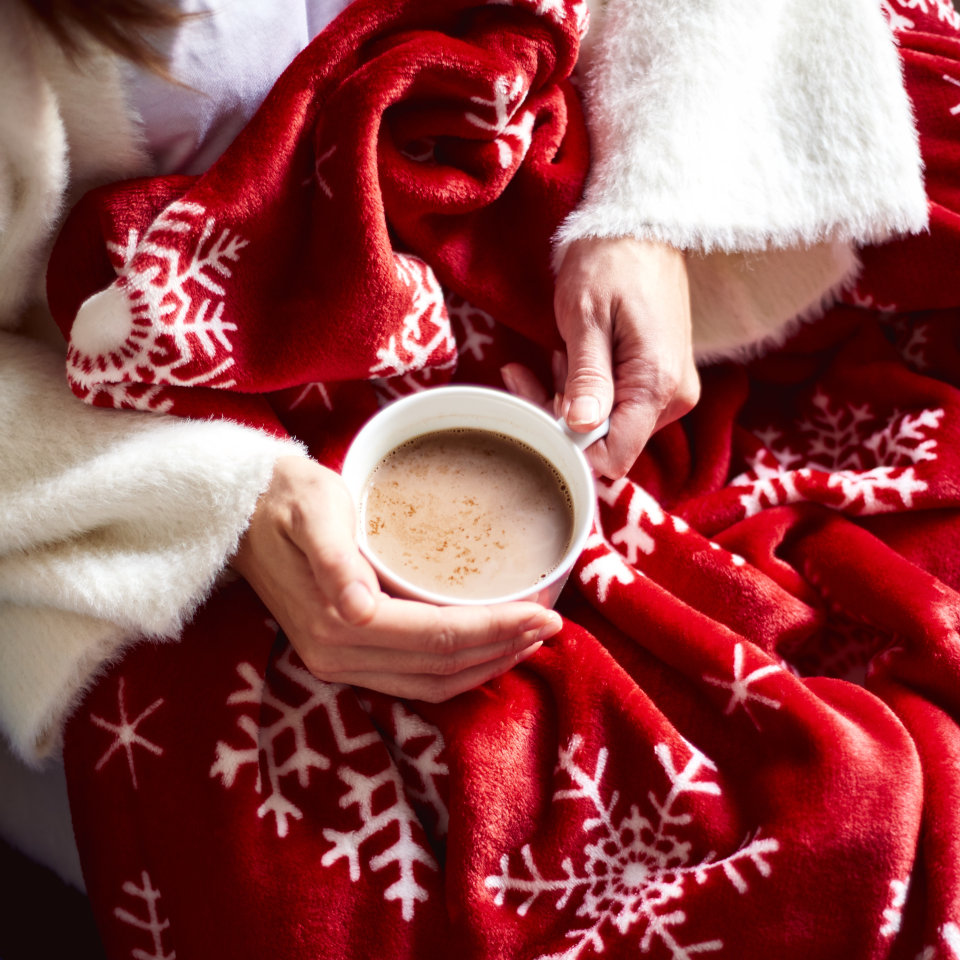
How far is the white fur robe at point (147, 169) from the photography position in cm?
62

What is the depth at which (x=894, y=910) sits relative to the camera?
0.56m

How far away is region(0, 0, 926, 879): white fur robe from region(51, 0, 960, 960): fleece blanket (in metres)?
0.04

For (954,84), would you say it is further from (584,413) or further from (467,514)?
(467,514)

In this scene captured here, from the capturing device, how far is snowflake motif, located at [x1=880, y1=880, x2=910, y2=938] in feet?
1.82

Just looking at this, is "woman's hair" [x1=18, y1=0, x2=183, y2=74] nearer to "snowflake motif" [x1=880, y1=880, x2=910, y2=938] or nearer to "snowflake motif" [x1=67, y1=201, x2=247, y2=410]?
"snowflake motif" [x1=67, y1=201, x2=247, y2=410]

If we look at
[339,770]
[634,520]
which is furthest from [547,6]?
[339,770]

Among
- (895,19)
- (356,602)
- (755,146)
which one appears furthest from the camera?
(895,19)

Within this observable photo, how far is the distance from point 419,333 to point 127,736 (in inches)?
16.1

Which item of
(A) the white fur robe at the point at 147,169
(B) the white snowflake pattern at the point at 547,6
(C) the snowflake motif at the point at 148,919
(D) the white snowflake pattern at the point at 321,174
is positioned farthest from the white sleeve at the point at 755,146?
(C) the snowflake motif at the point at 148,919

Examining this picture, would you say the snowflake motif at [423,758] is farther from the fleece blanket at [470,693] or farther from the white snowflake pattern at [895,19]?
the white snowflake pattern at [895,19]

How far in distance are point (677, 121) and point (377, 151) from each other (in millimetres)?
293

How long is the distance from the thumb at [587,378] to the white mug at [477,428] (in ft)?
0.05

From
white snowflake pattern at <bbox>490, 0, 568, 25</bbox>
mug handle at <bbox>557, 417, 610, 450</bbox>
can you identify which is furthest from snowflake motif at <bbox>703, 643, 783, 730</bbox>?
white snowflake pattern at <bbox>490, 0, 568, 25</bbox>

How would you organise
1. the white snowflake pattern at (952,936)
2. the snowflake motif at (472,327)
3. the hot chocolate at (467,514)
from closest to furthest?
the white snowflake pattern at (952,936), the hot chocolate at (467,514), the snowflake motif at (472,327)
